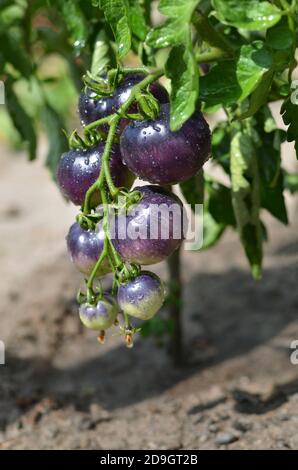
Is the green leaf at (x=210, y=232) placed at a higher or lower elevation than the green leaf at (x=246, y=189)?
lower

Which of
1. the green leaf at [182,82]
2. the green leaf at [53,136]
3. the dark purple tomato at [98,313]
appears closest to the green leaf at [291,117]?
the green leaf at [182,82]

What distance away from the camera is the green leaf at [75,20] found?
4.31ft

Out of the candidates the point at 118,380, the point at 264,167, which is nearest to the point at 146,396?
the point at 118,380

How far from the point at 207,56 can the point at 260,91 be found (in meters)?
0.12

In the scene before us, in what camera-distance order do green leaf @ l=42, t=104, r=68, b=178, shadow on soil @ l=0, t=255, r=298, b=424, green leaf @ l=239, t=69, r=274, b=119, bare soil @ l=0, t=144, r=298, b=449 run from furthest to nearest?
shadow on soil @ l=0, t=255, r=298, b=424, green leaf @ l=42, t=104, r=68, b=178, bare soil @ l=0, t=144, r=298, b=449, green leaf @ l=239, t=69, r=274, b=119

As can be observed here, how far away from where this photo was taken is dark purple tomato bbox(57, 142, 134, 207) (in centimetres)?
104

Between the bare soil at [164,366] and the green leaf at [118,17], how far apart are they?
2.40 feet

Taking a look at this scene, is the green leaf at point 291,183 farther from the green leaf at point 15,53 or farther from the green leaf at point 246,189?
the green leaf at point 15,53

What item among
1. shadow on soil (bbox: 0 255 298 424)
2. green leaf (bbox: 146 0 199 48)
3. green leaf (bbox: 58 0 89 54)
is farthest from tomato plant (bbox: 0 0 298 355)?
shadow on soil (bbox: 0 255 298 424)

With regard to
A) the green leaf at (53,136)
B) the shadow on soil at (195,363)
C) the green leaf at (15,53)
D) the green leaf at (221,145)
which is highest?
the green leaf at (15,53)

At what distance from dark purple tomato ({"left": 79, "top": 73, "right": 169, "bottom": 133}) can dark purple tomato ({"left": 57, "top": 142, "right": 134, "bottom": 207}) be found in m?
0.05

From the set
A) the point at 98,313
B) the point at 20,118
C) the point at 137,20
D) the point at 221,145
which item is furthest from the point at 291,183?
the point at 98,313

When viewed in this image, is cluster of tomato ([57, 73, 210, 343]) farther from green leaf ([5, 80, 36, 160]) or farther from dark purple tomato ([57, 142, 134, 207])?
green leaf ([5, 80, 36, 160])
